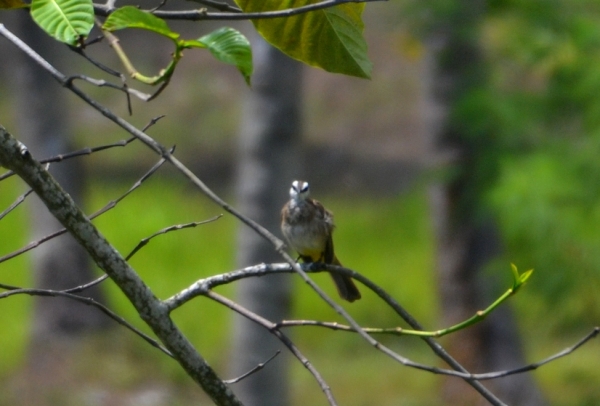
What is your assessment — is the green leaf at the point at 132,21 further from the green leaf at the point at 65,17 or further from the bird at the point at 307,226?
the bird at the point at 307,226

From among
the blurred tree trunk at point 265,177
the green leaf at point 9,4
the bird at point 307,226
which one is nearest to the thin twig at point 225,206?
the green leaf at point 9,4

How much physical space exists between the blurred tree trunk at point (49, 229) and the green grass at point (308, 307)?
0.37 meters

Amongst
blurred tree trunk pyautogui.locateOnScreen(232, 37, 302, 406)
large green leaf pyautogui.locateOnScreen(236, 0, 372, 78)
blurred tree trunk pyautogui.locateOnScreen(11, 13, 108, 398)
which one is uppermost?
blurred tree trunk pyautogui.locateOnScreen(11, 13, 108, 398)

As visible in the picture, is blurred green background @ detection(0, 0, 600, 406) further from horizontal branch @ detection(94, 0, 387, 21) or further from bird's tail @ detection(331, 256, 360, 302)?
horizontal branch @ detection(94, 0, 387, 21)

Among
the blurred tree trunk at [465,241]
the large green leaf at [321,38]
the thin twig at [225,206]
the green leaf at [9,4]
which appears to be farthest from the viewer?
the blurred tree trunk at [465,241]

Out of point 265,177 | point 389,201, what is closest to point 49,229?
point 265,177

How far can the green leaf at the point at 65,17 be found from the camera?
1514 mm

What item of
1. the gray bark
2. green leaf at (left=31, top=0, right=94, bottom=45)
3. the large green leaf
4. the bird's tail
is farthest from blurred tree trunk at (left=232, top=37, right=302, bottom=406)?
green leaf at (left=31, top=0, right=94, bottom=45)

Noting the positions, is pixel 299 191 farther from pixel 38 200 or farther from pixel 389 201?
pixel 389 201

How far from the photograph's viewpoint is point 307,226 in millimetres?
4457

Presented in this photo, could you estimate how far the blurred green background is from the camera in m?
6.83

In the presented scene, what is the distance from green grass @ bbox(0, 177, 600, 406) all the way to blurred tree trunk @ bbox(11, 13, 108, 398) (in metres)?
0.37

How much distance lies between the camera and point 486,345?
8789 mm

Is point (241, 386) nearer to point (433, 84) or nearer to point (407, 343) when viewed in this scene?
point (433, 84)
